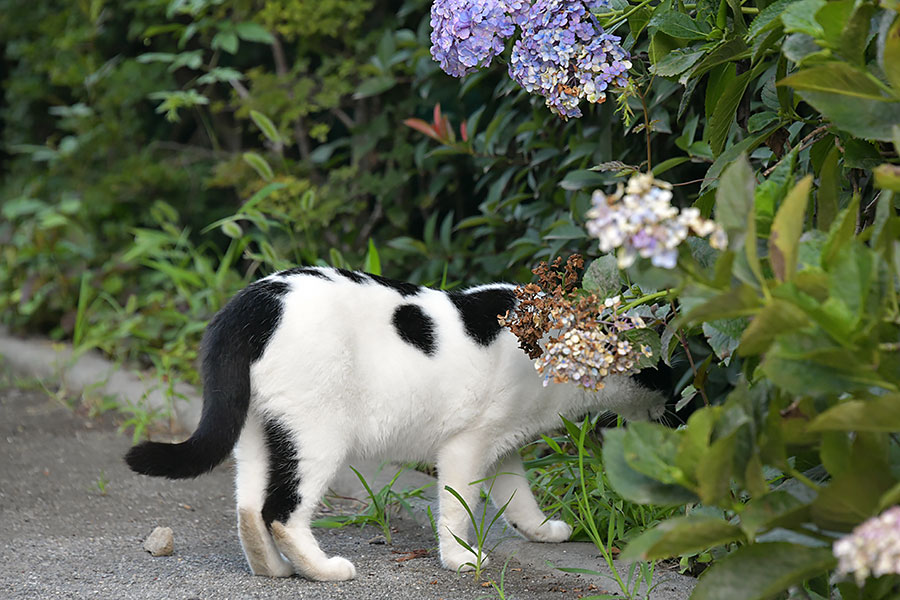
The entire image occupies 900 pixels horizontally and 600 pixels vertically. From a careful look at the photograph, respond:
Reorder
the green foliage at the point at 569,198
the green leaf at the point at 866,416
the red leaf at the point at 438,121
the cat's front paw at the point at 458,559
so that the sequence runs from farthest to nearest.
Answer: the red leaf at the point at 438,121, the cat's front paw at the point at 458,559, the green foliage at the point at 569,198, the green leaf at the point at 866,416

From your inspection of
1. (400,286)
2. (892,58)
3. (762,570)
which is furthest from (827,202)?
(400,286)

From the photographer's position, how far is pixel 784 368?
1.33 metres

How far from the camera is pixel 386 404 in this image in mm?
2525

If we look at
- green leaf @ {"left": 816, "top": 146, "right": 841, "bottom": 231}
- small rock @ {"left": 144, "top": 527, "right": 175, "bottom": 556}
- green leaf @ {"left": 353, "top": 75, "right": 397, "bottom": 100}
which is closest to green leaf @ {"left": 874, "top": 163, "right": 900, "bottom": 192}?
green leaf @ {"left": 816, "top": 146, "right": 841, "bottom": 231}

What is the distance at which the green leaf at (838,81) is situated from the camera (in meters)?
1.45

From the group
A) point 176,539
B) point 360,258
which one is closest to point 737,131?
point 176,539

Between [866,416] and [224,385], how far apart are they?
5.06ft

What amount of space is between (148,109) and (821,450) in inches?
207

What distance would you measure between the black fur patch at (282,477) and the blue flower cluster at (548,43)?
1.00 metres

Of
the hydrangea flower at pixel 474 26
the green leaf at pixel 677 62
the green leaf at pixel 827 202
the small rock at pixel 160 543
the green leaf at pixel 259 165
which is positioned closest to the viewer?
the green leaf at pixel 827 202

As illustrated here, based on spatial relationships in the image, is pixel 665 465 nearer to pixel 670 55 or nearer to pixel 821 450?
pixel 821 450

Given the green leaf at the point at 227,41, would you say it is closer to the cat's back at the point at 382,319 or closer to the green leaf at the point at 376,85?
the green leaf at the point at 376,85

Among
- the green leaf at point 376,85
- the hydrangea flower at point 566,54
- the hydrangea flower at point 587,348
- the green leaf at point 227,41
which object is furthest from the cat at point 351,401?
the green leaf at point 227,41

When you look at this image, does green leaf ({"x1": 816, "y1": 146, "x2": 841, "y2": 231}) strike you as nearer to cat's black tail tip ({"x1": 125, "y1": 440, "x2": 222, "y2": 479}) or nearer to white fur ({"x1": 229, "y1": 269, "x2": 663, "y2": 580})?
white fur ({"x1": 229, "y1": 269, "x2": 663, "y2": 580})
